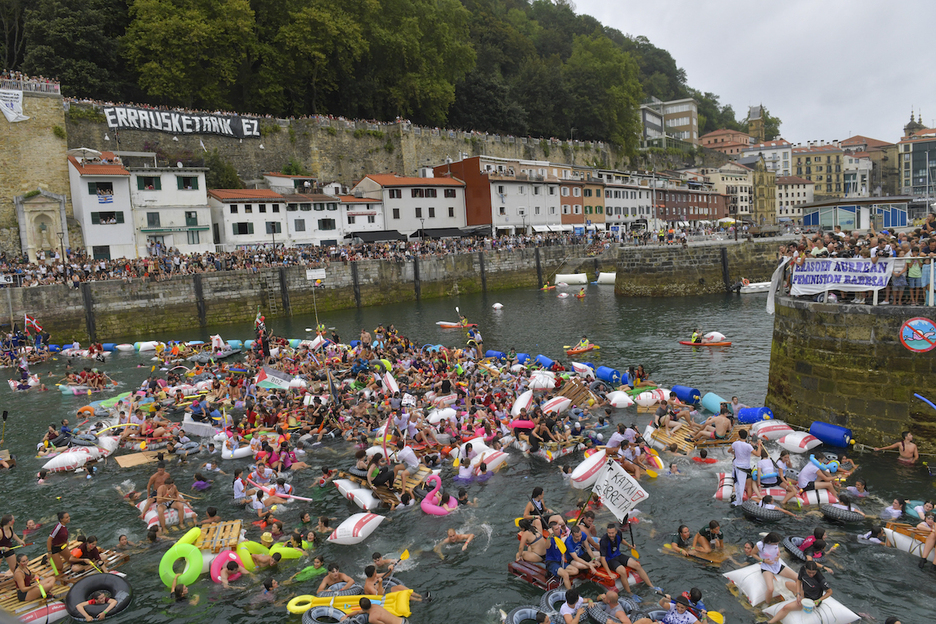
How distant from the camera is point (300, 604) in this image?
421 inches

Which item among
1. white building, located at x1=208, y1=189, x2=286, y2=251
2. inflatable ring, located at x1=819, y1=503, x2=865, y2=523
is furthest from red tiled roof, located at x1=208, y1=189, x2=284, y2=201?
inflatable ring, located at x1=819, y1=503, x2=865, y2=523

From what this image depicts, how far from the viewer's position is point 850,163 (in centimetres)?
14150

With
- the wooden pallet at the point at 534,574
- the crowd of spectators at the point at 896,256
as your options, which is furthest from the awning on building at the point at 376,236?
the wooden pallet at the point at 534,574

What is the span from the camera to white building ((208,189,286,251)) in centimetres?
5031

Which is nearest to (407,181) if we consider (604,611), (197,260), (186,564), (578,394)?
(197,260)

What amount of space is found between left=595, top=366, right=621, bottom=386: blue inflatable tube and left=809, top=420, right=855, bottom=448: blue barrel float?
8098 millimetres

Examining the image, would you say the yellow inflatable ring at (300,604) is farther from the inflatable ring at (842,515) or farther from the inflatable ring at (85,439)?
the inflatable ring at (85,439)

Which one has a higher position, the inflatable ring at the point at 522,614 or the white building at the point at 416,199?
the white building at the point at 416,199

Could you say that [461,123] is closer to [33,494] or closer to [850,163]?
[33,494]

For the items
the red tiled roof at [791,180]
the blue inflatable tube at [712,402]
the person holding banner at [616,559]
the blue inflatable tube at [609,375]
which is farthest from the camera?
the red tiled roof at [791,180]

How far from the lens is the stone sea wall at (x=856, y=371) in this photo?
13859 mm

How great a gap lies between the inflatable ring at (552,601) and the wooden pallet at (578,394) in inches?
409

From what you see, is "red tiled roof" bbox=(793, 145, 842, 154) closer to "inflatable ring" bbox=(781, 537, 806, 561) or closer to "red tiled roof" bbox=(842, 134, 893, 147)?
"red tiled roof" bbox=(842, 134, 893, 147)

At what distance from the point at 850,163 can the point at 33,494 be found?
541ft
